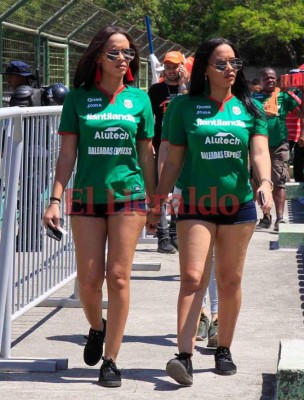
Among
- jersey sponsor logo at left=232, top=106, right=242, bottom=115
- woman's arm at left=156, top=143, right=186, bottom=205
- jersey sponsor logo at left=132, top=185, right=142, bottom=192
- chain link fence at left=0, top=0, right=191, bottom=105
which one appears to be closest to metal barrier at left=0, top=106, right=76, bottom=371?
jersey sponsor logo at left=132, top=185, right=142, bottom=192

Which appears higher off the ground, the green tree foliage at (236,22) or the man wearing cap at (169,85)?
the green tree foliage at (236,22)

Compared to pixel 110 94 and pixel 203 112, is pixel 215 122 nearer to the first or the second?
pixel 203 112

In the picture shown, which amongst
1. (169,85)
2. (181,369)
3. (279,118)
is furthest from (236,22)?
(181,369)

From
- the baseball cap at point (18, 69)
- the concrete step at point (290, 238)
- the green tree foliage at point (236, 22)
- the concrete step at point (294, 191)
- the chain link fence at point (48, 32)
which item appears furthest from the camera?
the green tree foliage at point (236, 22)

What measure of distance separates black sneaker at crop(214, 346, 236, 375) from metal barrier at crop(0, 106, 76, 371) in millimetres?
869

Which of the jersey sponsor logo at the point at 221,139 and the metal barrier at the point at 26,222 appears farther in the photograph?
the metal barrier at the point at 26,222

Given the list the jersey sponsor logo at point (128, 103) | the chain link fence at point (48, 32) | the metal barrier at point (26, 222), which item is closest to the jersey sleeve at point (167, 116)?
the jersey sponsor logo at point (128, 103)

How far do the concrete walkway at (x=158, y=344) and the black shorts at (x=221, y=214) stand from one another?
878 millimetres

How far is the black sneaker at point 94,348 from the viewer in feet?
20.4

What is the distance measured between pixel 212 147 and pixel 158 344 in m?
1.69

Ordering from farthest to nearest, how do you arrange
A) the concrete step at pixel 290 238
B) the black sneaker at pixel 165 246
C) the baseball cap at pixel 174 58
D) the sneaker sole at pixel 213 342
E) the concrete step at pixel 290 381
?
1. the concrete step at pixel 290 238
2. the black sneaker at pixel 165 246
3. the baseball cap at pixel 174 58
4. the sneaker sole at pixel 213 342
5. the concrete step at pixel 290 381

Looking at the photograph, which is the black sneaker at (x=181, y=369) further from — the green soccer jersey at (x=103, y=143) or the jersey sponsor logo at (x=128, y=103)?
the jersey sponsor logo at (x=128, y=103)

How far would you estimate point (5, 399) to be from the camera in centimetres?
571

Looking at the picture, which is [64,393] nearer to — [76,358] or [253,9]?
[76,358]
